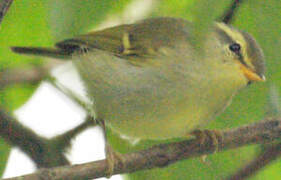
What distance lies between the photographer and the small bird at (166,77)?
245cm

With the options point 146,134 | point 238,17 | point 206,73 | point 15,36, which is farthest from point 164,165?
point 15,36

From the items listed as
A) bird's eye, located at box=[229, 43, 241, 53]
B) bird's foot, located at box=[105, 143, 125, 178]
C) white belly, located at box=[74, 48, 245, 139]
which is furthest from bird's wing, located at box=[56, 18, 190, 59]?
bird's foot, located at box=[105, 143, 125, 178]

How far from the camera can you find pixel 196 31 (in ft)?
3.71

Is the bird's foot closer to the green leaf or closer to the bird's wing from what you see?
the bird's wing

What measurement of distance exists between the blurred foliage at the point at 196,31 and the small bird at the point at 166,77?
13 centimetres

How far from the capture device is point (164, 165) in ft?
7.53

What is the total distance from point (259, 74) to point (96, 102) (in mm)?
995

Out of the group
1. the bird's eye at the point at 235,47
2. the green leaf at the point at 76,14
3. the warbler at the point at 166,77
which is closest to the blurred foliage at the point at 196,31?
the green leaf at the point at 76,14

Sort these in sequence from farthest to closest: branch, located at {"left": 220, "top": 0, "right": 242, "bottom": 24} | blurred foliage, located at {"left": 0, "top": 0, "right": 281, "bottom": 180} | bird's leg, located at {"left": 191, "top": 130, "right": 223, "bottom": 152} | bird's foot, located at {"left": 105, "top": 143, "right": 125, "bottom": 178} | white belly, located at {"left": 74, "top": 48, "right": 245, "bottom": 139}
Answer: bird's leg, located at {"left": 191, "top": 130, "right": 223, "bottom": 152} < white belly, located at {"left": 74, "top": 48, "right": 245, "bottom": 139} < bird's foot, located at {"left": 105, "top": 143, "right": 125, "bottom": 178} < branch, located at {"left": 220, "top": 0, "right": 242, "bottom": 24} < blurred foliage, located at {"left": 0, "top": 0, "right": 281, "bottom": 180}

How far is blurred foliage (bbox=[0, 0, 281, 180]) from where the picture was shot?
162 cm

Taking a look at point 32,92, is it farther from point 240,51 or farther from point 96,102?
point 240,51

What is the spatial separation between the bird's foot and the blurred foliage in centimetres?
6

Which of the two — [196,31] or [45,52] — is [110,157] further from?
[196,31]

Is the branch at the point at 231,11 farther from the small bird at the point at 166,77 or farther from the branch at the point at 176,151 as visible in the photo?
the branch at the point at 176,151
